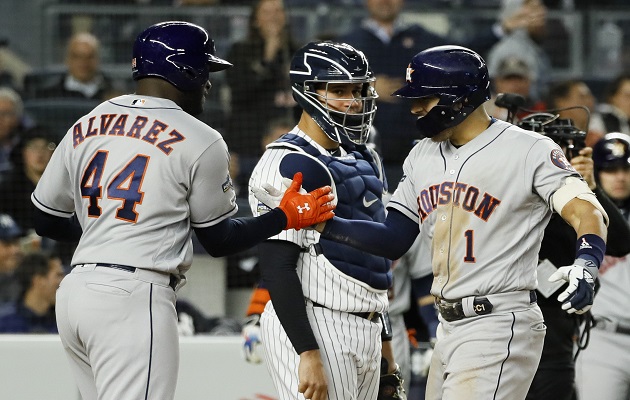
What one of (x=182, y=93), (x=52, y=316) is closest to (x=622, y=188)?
(x=182, y=93)

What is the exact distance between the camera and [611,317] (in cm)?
550

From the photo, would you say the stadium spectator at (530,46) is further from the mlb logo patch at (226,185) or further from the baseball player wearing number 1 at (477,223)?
the mlb logo patch at (226,185)

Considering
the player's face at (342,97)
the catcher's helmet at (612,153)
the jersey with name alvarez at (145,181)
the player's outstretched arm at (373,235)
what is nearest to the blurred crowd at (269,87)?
the catcher's helmet at (612,153)

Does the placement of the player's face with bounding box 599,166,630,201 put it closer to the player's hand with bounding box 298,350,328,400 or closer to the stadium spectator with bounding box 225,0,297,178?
the player's hand with bounding box 298,350,328,400

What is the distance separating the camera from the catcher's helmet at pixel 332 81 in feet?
13.7

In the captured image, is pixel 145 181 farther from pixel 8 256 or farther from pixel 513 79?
pixel 513 79

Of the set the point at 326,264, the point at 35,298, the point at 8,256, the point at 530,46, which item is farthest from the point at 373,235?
the point at 530,46

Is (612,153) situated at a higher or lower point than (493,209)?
lower

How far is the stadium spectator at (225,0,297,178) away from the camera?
8.12 meters

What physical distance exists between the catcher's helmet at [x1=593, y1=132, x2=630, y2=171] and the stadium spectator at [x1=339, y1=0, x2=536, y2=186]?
225 centimetres

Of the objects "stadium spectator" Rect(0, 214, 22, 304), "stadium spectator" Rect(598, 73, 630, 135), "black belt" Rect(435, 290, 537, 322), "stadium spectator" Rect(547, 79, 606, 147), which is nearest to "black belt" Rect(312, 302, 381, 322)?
"black belt" Rect(435, 290, 537, 322)

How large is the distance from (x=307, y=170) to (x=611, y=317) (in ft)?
7.18

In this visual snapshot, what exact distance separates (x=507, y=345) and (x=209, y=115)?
4.86 meters

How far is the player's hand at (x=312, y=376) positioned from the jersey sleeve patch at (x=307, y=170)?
604 mm
